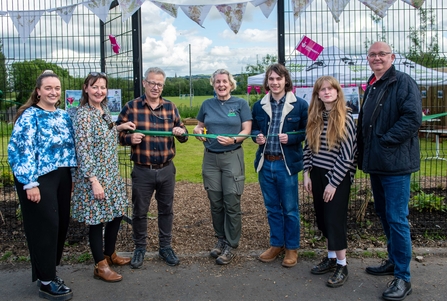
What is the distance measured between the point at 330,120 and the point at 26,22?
3981mm

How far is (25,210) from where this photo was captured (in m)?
4.07

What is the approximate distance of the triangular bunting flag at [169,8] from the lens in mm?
5898

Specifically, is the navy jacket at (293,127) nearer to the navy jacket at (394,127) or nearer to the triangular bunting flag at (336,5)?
the navy jacket at (394,127)

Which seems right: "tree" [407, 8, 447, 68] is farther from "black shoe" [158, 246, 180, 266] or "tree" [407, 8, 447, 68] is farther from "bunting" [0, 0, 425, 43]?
"black shoe" [158, 246, 180, 266]

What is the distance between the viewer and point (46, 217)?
4.06 metres

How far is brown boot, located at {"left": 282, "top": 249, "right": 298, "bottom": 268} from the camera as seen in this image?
484 cm

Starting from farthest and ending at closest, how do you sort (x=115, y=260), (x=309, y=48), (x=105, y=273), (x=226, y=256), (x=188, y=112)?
(x=188, y=112), (x=309, y=48), (x=226, y=256), (x=115, y=260), (x=105, y=273)

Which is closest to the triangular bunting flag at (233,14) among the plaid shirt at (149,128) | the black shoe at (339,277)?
the plaid shirt at (149,128)

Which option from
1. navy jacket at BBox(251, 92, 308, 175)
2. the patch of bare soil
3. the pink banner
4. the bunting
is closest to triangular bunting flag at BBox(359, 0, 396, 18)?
the bunting

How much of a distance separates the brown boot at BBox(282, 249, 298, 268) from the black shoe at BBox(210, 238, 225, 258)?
28.9 inches

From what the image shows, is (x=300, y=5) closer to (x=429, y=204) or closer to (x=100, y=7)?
(x=100, y=7)

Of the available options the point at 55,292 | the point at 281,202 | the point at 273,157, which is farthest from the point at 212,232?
the point at 55,292

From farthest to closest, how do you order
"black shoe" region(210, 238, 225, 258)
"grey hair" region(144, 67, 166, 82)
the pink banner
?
the pink banner < "black shoe" region(210, 238, 225, 258) < "grey hair" region(144, 67, 166, 82)

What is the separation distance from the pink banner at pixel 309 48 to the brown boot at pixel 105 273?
3282 millimetres
